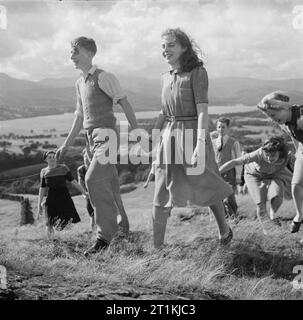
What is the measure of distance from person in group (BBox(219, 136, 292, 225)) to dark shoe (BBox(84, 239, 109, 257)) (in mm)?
2628

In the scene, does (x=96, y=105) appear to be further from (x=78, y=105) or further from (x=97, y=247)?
(x=97, y=247)

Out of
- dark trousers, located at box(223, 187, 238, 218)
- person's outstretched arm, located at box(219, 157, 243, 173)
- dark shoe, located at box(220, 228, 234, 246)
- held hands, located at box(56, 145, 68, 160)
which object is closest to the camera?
dark shoe, located at box(220, 228, 234, 246)

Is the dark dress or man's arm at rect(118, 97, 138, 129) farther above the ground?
man's arm at rect(118, 97, 138, 129)

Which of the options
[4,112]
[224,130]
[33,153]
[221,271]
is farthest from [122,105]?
[4,112]

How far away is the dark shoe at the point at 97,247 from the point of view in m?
5.11

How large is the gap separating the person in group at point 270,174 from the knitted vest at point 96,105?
8.30ft

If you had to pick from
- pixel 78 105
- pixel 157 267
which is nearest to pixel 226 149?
pixel 78 105

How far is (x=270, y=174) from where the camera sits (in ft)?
24.6

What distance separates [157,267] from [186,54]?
1.90 meters

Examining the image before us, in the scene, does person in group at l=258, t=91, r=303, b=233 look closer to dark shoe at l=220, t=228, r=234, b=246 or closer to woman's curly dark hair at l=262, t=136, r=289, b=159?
dark shoe at l=220, t=228, r=234, b=246

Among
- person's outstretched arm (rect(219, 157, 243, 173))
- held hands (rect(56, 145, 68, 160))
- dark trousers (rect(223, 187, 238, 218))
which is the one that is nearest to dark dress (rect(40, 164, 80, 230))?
held hands (rect(56, 145, 68, 160))

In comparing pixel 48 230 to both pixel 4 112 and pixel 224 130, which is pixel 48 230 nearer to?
pixel 224 130

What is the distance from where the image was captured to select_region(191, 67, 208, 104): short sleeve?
15.6ft

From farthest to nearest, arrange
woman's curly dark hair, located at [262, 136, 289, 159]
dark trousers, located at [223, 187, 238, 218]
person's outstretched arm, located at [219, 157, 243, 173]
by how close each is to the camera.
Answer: dark trousers, located at [223, 187, 238, 218]
woman's curly dark hair, located at [262, 136, 289, 159]
person's outstretched arm, located at [219, 157, 243, 173]
